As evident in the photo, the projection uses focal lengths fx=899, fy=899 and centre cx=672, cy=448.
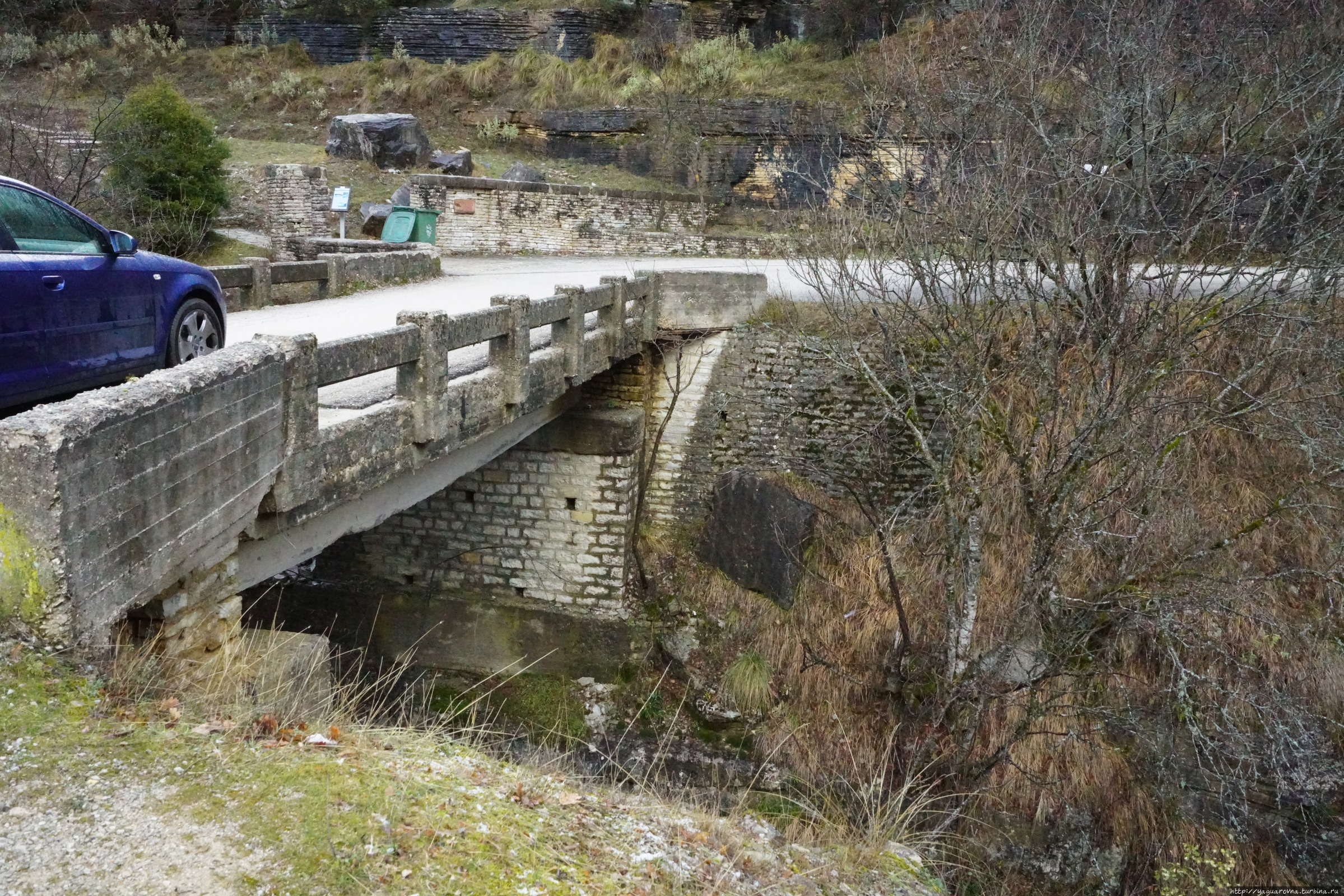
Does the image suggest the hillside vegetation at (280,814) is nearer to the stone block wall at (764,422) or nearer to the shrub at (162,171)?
the stone block wall at (764,422)

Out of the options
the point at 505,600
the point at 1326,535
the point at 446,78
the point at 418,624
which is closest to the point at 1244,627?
the point at 1326,535

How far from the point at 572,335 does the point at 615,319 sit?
1369 mm

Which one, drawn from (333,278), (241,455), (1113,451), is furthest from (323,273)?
(1113,451)

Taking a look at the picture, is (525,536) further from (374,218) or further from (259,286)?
(374,218)

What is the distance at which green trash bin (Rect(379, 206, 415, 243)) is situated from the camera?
16.5 m

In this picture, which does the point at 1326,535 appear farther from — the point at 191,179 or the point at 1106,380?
the point at 191,179

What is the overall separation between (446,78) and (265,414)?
23029 mm

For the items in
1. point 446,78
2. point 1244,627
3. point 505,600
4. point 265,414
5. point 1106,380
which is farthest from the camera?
point 446,78

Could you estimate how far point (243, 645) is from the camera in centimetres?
423

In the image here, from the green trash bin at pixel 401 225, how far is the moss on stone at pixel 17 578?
14485mm

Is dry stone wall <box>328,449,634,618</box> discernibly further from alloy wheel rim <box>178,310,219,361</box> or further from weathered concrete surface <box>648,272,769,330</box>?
alloy wheel rim <box>178,310,219,361</box>

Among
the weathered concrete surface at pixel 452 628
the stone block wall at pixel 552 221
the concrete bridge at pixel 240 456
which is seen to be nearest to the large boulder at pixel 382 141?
the stone block wall at pixel 552 221

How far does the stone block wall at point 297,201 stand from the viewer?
18.5 meters

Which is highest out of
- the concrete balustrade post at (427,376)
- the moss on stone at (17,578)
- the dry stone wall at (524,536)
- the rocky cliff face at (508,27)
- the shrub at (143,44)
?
the rocky cliff face at (508,27)
